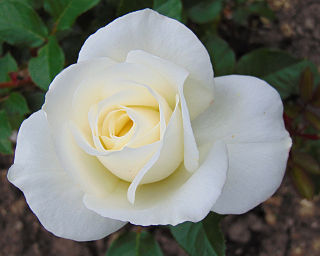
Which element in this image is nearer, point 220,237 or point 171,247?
point 220,237

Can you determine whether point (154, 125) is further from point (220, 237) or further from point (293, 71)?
point (293, 71)

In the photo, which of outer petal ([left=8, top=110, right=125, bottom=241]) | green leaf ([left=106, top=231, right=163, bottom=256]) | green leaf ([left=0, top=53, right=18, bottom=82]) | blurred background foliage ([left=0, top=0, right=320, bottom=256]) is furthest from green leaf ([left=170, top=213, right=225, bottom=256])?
green leaf ([left=0, top=53, right=18, bottom=82])

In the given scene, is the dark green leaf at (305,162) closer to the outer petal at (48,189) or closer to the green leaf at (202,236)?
the green leaf at (202,236)

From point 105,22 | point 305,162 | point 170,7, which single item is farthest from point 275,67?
point 105,22

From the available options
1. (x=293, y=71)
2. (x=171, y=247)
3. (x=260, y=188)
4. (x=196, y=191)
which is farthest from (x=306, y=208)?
(x=196, y=191)

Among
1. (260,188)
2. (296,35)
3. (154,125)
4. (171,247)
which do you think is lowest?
(171,247)

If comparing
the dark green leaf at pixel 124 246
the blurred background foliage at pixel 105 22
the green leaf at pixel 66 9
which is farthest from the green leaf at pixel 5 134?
the dark green leaf at pixel 124 246

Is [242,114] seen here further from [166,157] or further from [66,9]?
[66,9]
